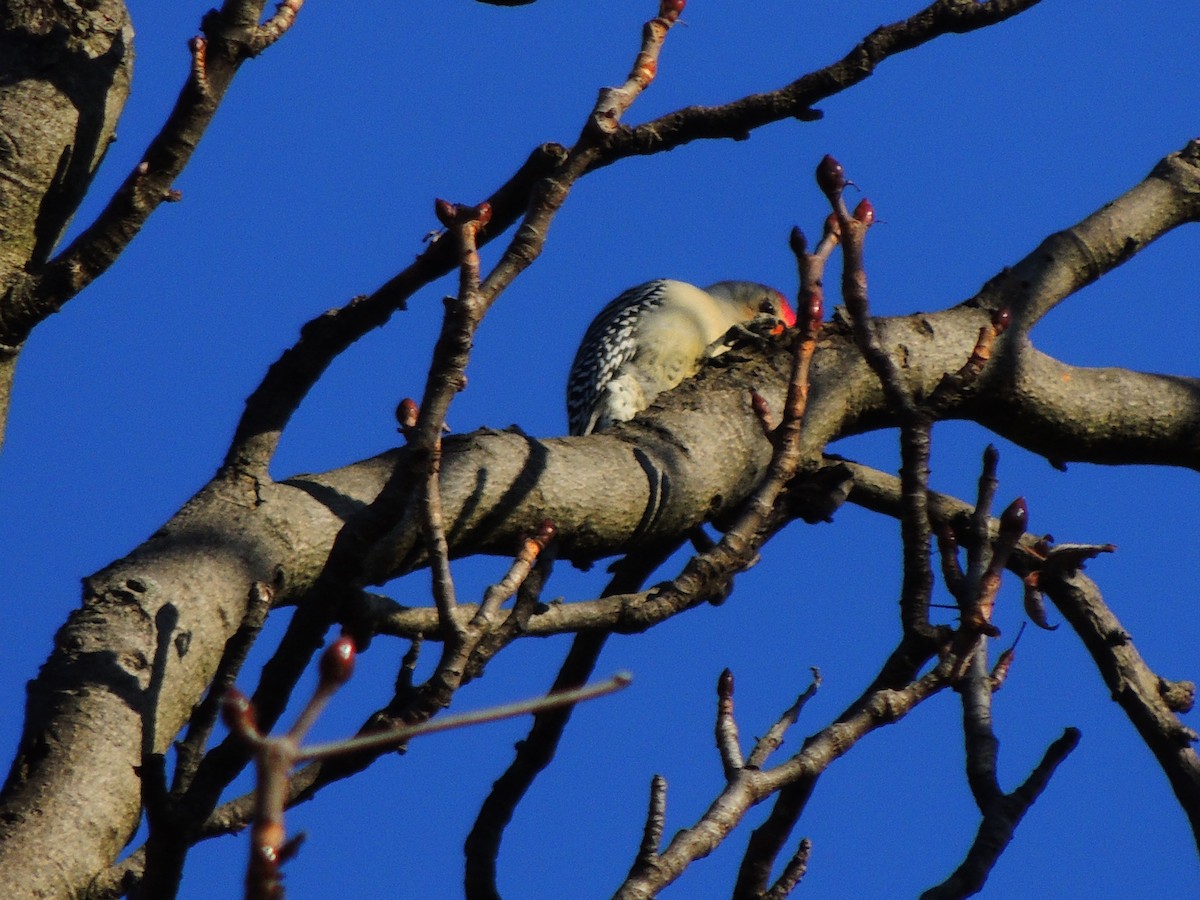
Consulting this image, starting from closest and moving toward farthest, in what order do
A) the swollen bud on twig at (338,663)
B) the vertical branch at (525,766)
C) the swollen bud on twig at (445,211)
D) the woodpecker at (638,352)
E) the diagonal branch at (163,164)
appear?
1. the swollen bud on twig at (338,663)
2. the swollen bud on twig at (445,211)
3. the diagonal branch at (163,164)
4. the vertical branch at (525,766)
5. the woodpecker at (638,352)

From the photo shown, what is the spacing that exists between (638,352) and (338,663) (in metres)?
6.24

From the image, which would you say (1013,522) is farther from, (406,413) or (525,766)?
(525,766)

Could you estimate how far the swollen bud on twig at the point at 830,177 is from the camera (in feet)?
8.93

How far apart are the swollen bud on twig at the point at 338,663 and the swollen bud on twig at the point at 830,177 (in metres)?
1.65

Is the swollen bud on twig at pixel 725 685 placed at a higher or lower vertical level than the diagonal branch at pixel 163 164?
lower

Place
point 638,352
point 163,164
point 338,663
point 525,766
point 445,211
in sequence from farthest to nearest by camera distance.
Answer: point 638,352 → point 525,766 → point 163,164 → point 445,211 → point 338,663

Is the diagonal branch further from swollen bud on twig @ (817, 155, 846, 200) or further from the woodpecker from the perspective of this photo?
the woodpecker

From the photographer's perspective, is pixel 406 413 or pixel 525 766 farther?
pixel 525 766

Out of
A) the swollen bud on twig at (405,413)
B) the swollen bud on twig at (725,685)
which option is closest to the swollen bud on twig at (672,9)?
the swollen bud on twig at (405,413)

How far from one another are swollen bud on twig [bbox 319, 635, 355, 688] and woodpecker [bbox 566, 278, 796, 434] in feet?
18.9

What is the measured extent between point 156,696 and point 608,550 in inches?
52.5

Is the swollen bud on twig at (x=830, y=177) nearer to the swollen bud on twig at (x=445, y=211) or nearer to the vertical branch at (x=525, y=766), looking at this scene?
the swollen bud on twig at (x=445, y=211)

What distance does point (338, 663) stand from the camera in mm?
1303

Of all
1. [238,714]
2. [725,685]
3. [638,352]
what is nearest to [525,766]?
[725,685]
